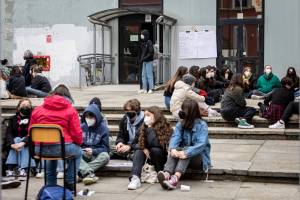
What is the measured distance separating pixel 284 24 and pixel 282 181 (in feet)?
44.4

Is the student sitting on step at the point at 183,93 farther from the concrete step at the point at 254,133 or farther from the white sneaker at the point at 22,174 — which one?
the white sneaker at the point at 22,174

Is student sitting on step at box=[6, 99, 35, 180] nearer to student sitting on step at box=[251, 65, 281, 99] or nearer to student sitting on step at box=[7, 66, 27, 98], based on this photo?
student sitting on step at box=[7, 66, 27, 98]

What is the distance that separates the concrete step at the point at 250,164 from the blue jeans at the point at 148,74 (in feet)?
→ 23.2

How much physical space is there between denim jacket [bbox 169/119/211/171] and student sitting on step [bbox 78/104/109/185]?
123 centimetres

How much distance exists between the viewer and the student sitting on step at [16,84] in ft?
52.7

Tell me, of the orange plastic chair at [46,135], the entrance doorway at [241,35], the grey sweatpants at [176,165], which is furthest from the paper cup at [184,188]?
the entrance doorway at [241,35]

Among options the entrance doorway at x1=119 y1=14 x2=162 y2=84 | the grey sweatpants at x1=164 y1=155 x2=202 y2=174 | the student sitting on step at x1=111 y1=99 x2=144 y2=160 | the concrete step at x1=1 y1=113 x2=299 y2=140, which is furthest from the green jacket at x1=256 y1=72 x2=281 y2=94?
the grey sweatpants at x1=164 y1=155 x2=202 y2=174

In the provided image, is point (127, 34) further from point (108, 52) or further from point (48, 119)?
point (48, 119)

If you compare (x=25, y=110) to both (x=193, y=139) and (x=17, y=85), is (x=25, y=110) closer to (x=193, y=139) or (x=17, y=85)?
(x=193, y=139)

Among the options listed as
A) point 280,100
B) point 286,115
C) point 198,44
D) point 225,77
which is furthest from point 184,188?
point 198,44

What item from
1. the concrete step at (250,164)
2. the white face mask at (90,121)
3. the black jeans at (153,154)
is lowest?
the concrete step at (250,164)

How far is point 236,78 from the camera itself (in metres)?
12.7

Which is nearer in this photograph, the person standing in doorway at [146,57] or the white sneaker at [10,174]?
the white sneaker at [10,174]

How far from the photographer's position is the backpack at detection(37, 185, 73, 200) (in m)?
7.33
